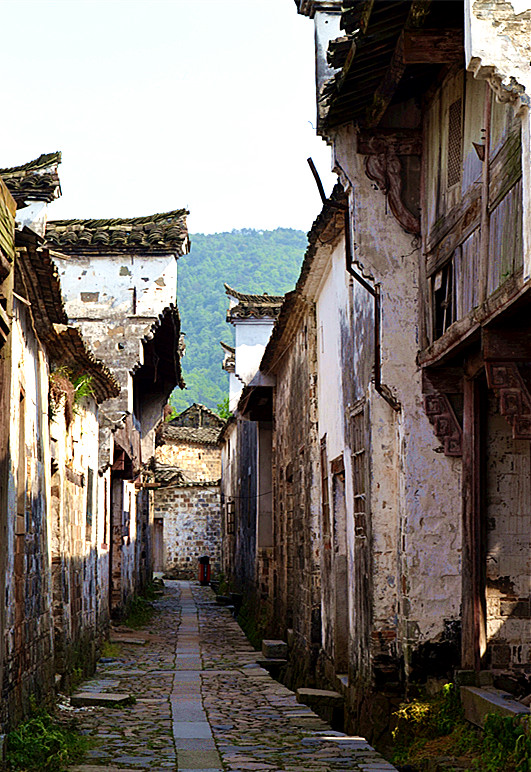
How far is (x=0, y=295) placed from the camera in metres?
6.88

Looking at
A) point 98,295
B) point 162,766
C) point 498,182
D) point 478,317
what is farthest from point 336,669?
point 98,295

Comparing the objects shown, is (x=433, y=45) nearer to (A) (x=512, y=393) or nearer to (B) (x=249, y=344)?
(A) (x=512, y=393)

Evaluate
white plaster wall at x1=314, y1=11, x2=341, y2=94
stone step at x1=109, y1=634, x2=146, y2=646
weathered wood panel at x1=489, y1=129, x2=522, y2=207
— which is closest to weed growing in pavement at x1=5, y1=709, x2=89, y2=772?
weathered wood panel at x1=489, y1=129, x2=522, y2=207

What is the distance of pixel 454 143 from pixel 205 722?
19.2 ft

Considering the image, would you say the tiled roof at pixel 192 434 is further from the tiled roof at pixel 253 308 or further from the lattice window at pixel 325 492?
the lattice window at pixel 325 492

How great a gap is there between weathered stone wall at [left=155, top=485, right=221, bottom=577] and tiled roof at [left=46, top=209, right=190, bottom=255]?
22.2 metres

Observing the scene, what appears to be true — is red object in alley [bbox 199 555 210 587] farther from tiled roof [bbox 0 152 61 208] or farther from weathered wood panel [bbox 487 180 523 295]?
weathered wood panel [bbox 487 180 523 295]

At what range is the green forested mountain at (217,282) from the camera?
433ft

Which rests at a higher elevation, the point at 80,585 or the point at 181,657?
the point at 80,585

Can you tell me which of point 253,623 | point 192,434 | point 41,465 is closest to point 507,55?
point 41,465

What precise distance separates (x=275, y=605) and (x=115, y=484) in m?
4.52

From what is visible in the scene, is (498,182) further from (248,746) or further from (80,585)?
(80,585)

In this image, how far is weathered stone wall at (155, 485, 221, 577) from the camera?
41631mm

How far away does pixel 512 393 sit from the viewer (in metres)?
7.15
